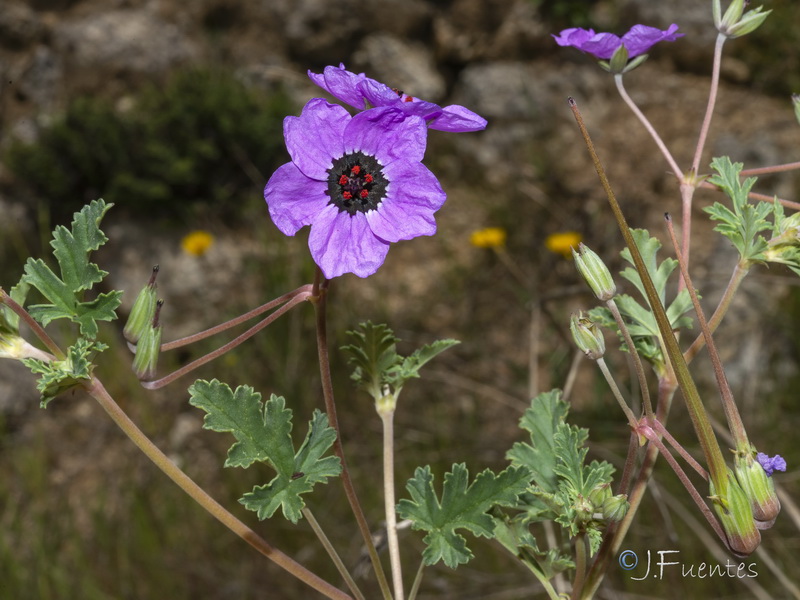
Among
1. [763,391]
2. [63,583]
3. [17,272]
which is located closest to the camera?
[63,583]

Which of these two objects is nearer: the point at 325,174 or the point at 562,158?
the point at 325,174

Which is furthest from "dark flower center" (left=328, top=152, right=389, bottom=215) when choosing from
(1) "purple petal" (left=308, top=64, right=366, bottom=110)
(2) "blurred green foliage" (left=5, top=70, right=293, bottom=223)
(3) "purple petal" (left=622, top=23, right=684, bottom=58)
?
(2) "blurred green foliage" (left=5, top=70, right=293, bottom=223)

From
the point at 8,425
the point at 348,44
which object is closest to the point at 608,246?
the point at 348,44

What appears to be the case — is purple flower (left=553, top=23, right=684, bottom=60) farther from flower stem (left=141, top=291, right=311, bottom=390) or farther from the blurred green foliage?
the blurred green foliage

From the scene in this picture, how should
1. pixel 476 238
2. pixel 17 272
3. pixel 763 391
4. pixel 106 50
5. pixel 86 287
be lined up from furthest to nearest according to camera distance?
pixel 106 50 < pixel 17 272 < pixel 476 238 < pixel 763 391 < pixel 86 287

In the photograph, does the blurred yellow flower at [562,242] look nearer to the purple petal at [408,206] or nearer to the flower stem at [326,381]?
the purple petal at [408,206]

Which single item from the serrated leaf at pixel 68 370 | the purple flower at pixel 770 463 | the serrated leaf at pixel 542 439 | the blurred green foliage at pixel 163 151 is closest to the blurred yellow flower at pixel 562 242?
the blurred green foliage at pixel 163 151

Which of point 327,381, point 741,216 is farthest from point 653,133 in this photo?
point 327,381

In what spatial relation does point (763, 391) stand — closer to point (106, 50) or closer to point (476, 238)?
point (476, 238)
